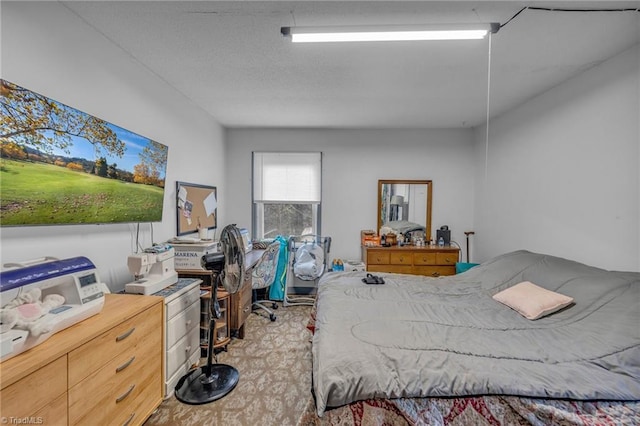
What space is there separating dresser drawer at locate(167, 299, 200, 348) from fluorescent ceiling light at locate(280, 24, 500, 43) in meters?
2.20

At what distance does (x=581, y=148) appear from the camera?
2314mm

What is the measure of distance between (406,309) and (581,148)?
217 cm

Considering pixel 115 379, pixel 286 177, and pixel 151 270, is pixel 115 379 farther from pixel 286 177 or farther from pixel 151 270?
pixel 286 177

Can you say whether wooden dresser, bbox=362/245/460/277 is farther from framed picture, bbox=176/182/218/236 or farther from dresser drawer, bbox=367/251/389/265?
framed picture, bbox=176/182/218/236

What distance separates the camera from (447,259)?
375 cm

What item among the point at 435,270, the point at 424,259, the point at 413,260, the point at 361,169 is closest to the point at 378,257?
the point at 413,260

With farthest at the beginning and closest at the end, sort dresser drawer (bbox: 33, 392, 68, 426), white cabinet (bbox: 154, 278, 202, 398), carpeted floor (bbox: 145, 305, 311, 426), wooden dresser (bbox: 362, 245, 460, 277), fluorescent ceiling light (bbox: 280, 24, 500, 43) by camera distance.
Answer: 1. wooden dresser (bbox: 362, 245, 460, 277)
2. white cabinet (bbox: 154, 278, 202, 398)
3. carpeted floor (bbox: 145, 305, 311, 426)
4. fluorescent ceiling light (bbox: 280, 24, 500, 43)
5. dresser drawer (bbox: 33, 392, 68, 426)

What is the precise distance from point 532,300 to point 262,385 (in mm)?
2149

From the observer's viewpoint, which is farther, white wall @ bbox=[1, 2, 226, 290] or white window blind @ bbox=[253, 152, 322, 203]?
white window blind @ bbox=[253, 152, 322, 203]

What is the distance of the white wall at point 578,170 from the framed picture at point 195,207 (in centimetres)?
386

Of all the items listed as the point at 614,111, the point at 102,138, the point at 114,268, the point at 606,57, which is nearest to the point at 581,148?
the point at 614,111

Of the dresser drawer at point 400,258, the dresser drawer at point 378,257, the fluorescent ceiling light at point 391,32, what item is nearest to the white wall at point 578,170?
the dresser drawer at point 400,258

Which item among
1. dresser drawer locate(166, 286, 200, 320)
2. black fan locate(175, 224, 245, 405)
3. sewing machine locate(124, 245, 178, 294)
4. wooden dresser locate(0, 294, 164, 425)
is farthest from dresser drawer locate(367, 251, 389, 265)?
wooden dresser locate(0, 294, 164, 425)

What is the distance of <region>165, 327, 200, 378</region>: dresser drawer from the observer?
1.91m
